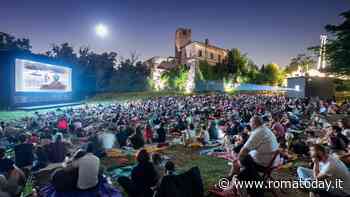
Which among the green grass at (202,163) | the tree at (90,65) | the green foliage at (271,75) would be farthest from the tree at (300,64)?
the green grass at (202,163)

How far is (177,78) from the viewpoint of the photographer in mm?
41781

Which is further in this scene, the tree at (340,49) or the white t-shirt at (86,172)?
the tree at (340,49)

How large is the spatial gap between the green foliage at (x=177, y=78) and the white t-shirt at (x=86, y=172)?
37.3 metres

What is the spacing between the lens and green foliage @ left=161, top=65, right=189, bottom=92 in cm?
4131

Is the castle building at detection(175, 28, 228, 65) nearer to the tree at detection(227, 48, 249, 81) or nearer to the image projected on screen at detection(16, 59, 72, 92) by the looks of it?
the tree at detection(227, 48, 249, 81)

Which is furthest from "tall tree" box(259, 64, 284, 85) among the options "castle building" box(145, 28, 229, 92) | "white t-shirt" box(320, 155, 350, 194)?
"white t-shirt" box(320, 155, 350, 194)

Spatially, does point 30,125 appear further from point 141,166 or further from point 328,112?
point 328,112

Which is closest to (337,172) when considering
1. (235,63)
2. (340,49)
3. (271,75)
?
(340,49)

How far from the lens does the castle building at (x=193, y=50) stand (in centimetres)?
5097

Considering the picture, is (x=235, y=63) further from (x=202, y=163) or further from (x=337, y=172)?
(x=337, y=172)

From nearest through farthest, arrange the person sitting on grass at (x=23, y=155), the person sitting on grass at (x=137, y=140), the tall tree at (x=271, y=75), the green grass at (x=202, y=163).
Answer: the green grass at (x=202, y=163) < the person sitting on grass at (x=23, y=155) < the person sitting on grass at (x=137, y=140) < the tall tree at (x=271, y=75)

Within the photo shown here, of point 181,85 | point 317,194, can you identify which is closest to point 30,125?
point 317,194

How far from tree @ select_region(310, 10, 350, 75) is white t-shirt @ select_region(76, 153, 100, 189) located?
1727cm

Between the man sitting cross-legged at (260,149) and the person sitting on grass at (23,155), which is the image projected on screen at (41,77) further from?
the man sitting cross-legged at (260,149)
